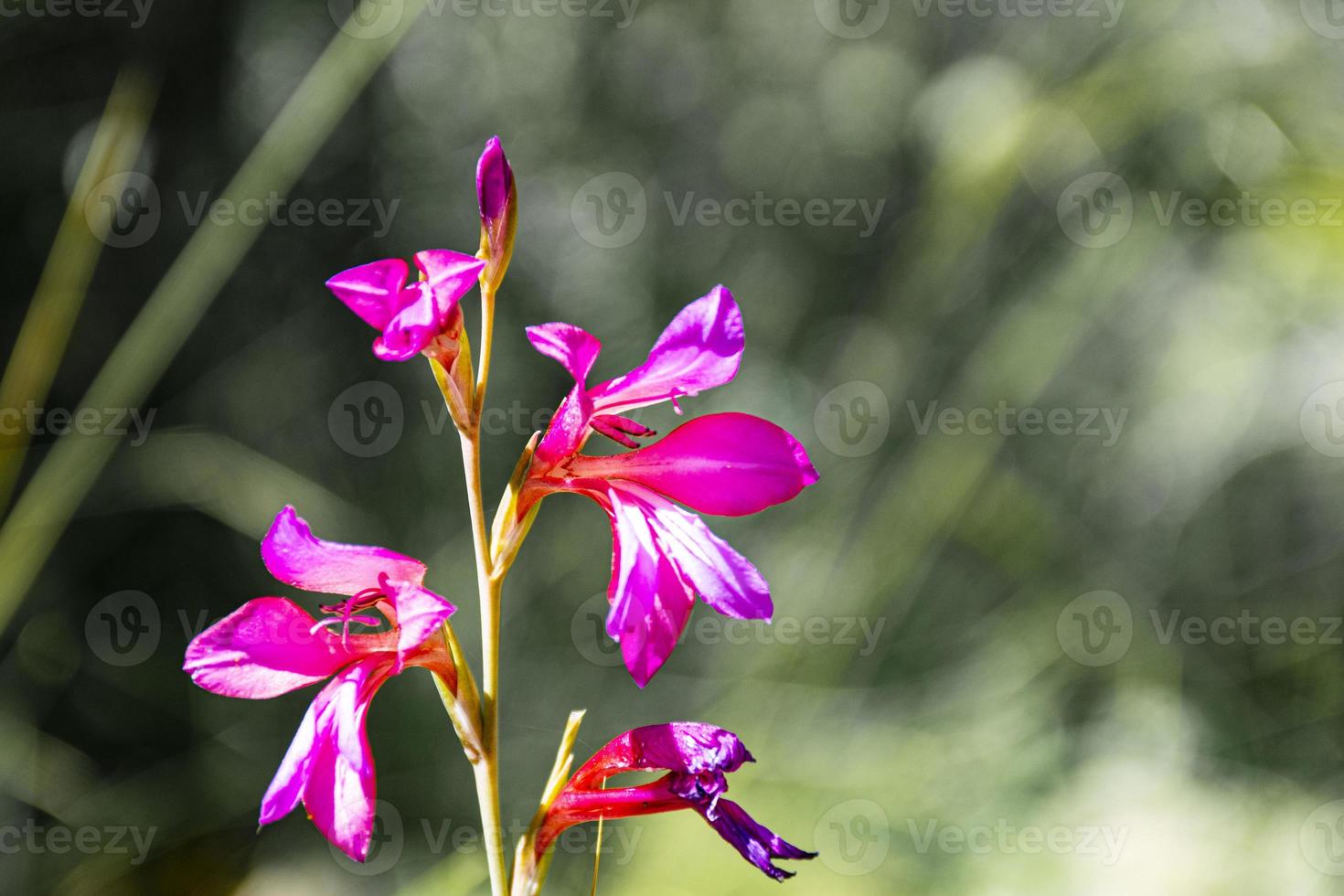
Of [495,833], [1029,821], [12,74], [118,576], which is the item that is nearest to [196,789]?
[118,576]

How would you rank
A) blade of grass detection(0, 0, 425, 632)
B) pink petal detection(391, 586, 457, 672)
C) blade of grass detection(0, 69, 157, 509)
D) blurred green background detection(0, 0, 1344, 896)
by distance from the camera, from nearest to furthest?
pink petal detection(391, 586, 457, 672), blade of grass detection(0, 69, 157, 509), blade of grass detection(0, 0, 425, 632), blurred green background detection(0, 0, 1344, 896)

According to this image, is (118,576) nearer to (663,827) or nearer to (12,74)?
(12,74)

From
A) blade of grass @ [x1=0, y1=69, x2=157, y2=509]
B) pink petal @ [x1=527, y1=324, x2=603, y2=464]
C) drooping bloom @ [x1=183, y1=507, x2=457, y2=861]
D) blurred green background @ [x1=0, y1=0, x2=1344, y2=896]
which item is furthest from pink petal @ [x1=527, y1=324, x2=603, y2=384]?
blurred green background @ [x1=0, y1=0, x2=1344, y2=896]

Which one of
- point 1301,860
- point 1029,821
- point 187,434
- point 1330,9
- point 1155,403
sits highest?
point 1330,9

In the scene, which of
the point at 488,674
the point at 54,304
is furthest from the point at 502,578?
the point at 54,304

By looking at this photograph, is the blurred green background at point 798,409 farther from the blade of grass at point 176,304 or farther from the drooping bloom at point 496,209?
the drooping bloom at point 496,209

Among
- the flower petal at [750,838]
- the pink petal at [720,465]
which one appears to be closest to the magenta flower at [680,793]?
the flower petal at [750,838]

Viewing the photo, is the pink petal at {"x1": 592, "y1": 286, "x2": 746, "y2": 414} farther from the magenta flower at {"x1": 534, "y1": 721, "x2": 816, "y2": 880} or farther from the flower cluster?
the magenta flower at {"x1": 534, "y1": 721, "x2": 816, "y2": 880}
